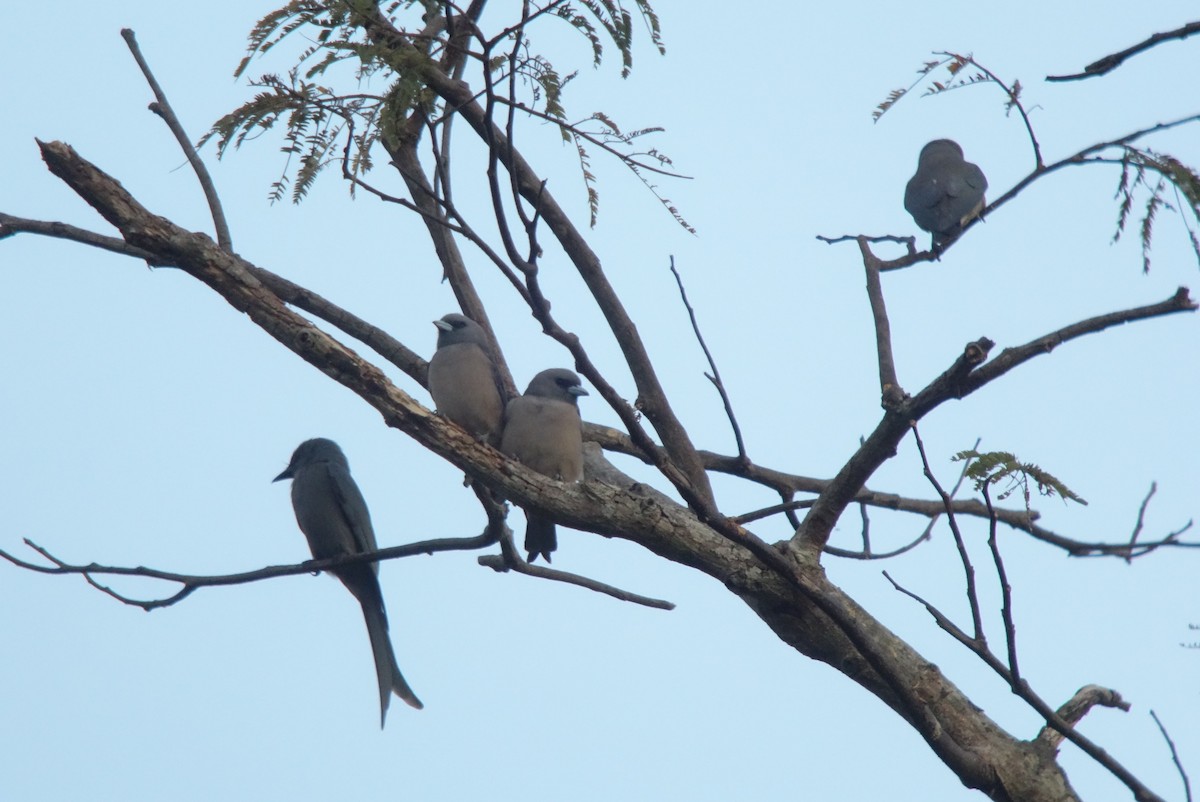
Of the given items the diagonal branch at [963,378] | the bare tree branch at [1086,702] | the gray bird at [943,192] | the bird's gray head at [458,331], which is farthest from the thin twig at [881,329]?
the gray bird at [943,192]

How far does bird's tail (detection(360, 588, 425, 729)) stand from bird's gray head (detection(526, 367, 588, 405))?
186 centimetres

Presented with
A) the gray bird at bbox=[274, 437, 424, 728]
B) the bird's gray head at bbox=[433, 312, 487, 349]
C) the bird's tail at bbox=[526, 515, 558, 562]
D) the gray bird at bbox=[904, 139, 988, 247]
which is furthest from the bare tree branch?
the gray bird at bbox=[904, 139, 988, 247]

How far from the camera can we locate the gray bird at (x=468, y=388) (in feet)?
20.4

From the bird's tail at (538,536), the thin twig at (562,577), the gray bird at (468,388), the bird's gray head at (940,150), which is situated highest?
the bird's gray head at (940,150)

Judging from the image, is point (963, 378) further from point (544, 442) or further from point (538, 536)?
point (538, 536)

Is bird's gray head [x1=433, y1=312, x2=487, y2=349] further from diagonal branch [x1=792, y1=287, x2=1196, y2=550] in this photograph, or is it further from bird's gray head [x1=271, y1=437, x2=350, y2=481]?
diagonal branch [x1=792, y1=287, x2=1196, y2=550]

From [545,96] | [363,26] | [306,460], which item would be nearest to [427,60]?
[363,26]

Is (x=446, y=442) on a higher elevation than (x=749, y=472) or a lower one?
lower

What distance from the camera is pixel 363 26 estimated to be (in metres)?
4.16

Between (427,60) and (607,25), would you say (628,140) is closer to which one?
(607,25)

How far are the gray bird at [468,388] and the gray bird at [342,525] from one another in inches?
56.1

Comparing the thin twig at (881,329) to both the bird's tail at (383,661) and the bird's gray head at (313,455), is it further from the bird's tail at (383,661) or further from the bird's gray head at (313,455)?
the bird's gray head at (313,455)

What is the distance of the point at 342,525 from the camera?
7.45 meters

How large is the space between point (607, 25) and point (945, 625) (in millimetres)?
2635
